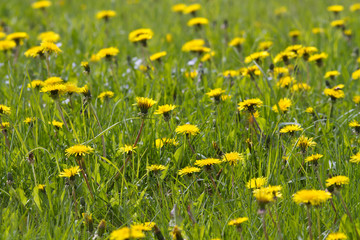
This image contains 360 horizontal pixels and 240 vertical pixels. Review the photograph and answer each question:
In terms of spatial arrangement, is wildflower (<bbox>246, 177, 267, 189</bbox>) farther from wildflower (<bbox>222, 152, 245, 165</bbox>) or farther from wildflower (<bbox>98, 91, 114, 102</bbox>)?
wildflower (<bbox>98, 91, 114, 102</bbox>)

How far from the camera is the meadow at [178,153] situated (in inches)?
65.4

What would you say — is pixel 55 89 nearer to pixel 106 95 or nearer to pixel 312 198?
pixel 106 95

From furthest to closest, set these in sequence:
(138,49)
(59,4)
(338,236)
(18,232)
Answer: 1. (59,4)
2. (138,49)
3. (18,232)
4. (338,236)

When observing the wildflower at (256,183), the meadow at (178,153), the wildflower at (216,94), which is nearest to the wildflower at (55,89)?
the meadow at (178,153)

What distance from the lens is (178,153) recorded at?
2.12 m

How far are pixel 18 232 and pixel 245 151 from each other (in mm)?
1080

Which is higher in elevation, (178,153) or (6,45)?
(6,45)

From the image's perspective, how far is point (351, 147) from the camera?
2135mm

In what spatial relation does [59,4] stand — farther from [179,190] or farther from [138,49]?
[179,190]

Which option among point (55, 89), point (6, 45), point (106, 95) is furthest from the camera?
point (6, 45)

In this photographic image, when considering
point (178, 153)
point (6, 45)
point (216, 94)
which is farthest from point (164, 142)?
point (6, 45)

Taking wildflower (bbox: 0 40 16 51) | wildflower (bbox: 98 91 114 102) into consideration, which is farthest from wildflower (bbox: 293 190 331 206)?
wildflower (bbox: 0 40 16 51)

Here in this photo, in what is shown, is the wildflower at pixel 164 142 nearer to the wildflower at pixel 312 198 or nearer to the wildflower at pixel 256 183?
the wildflower at pixel 256 183

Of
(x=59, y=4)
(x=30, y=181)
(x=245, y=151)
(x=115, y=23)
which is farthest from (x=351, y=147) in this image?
(x=59, y=4)
